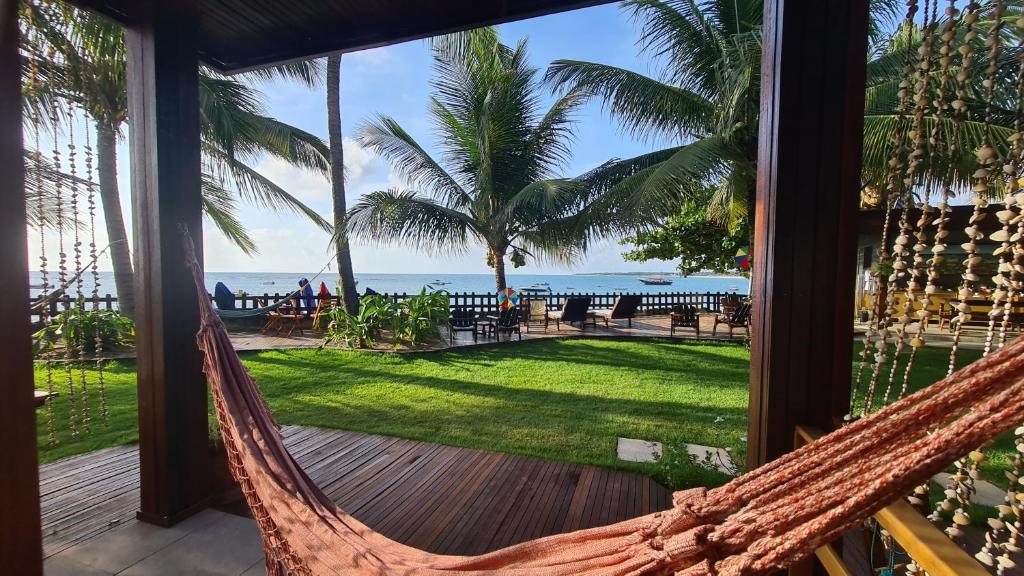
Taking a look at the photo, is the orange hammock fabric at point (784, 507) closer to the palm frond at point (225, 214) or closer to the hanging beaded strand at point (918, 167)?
the hanging beaded strand at point (918, 167)

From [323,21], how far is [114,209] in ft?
19.8

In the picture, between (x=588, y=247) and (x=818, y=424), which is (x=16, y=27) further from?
(x=588, y=247)

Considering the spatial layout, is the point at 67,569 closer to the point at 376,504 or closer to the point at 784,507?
the point at 376,504

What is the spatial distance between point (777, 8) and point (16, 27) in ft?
6.87

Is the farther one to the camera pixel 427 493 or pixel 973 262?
pixel 427 493

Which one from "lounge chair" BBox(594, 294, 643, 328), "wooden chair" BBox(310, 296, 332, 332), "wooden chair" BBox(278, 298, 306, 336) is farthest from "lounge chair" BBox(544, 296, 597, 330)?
"wooden chair" BBox(278, 298, 306, 336)

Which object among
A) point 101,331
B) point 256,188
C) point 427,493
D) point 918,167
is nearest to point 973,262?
point 918,167

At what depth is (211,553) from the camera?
66.5 inches

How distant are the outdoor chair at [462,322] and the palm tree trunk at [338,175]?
1786 millimetres

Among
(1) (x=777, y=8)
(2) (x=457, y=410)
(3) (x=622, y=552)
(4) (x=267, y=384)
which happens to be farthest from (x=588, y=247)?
(3) (x=622, y=552)

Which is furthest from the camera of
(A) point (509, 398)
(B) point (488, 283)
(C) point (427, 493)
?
(B) point (488, 283)

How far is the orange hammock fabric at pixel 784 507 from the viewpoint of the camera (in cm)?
53

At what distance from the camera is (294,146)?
806 cm

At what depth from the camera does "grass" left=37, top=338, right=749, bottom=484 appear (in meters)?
3.06
